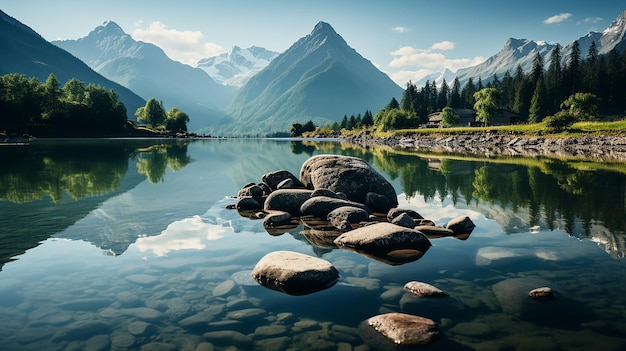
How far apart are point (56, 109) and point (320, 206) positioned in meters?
136

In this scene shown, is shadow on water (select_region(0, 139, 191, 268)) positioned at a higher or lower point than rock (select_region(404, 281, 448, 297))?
higher

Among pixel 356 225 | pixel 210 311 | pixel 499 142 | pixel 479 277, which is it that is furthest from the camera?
pixel 499 142

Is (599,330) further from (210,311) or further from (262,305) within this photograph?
(210,311)

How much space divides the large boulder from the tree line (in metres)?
122

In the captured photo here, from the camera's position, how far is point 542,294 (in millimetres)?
8055

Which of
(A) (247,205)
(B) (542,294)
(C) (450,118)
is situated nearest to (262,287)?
(B) (542,294)

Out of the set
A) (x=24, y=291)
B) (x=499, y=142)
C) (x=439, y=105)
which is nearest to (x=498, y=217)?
(x=24, y=291)

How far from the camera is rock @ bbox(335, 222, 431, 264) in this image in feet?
36.7

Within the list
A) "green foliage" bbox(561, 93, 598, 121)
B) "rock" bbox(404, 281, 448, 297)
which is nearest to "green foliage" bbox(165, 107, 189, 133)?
"green foliage" bbox(561, 93, 598, 121)

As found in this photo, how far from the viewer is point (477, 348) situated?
619 centimetres

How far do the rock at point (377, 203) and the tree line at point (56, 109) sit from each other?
126m

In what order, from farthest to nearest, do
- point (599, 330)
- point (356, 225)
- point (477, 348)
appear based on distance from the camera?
point (356, 225) → point (599, 330) → point (477, 348)

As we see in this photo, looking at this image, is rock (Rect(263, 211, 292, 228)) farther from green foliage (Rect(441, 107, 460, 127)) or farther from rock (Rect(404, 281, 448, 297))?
green foliage (Rect(441, 107, 460, 127))

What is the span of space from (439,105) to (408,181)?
155m
